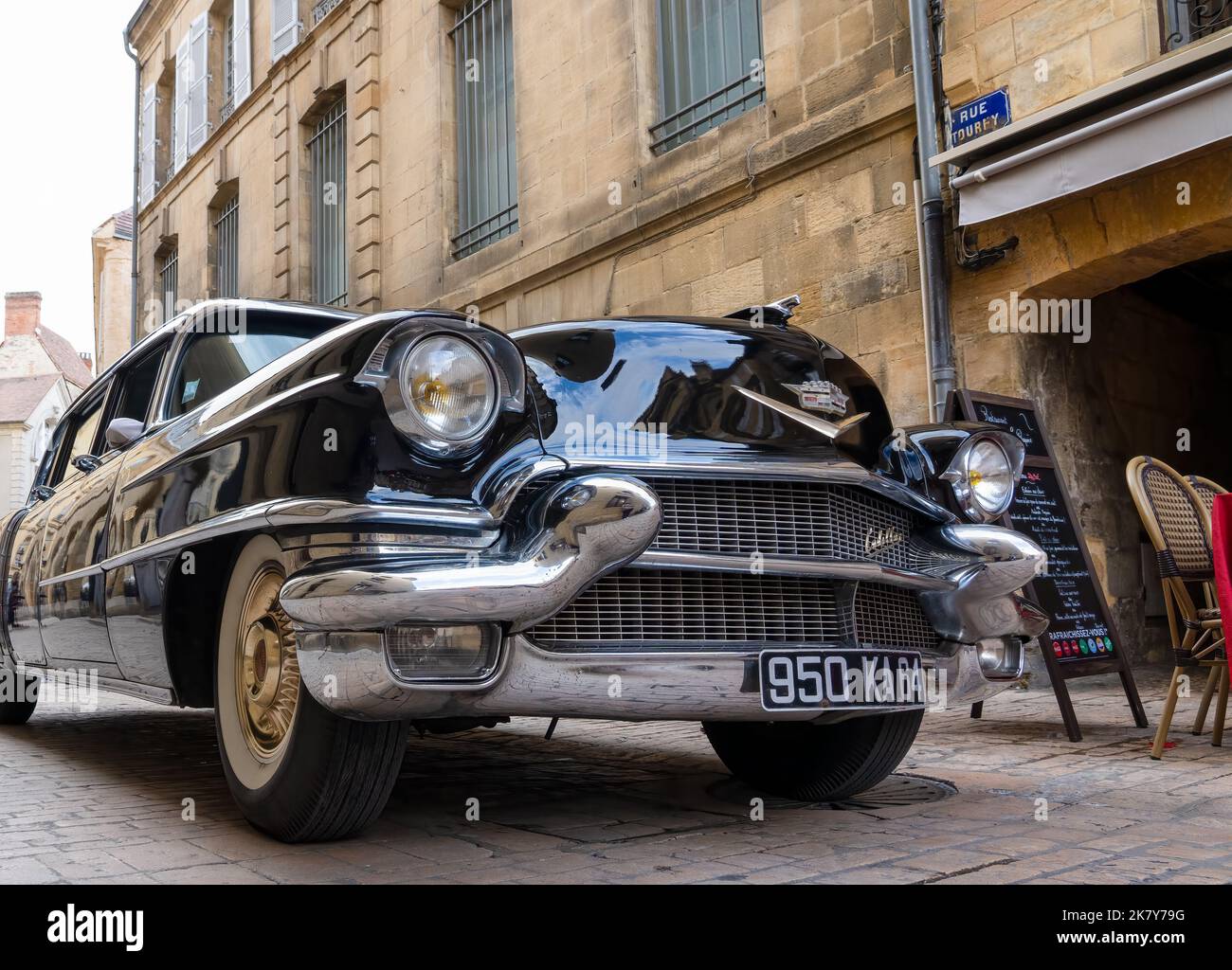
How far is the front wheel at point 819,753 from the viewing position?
3.21m

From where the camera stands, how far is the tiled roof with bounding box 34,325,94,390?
49656mm

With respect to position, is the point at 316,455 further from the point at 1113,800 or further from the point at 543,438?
the point at 1113,800

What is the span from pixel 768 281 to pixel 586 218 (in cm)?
241

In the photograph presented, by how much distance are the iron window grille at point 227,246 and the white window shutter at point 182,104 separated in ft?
6.35

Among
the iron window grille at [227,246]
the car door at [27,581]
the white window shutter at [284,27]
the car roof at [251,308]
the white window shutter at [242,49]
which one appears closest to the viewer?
the car roof at [251,308]

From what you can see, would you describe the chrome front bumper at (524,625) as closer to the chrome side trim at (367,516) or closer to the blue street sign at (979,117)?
the chrome side trim at (367,516)

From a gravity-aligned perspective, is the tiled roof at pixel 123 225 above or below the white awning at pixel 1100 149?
above

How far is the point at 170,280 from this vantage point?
70.4 ft

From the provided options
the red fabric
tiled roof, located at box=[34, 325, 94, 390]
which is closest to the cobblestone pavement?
the red fabric

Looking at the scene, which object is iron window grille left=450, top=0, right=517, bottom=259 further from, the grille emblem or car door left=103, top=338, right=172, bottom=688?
the grille emblem

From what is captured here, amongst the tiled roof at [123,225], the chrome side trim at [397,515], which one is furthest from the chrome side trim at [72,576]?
the tiled roof at [123,225]

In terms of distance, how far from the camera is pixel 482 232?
12062 mm

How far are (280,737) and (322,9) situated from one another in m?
15.0

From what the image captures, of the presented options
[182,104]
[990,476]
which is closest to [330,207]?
[182,104]
